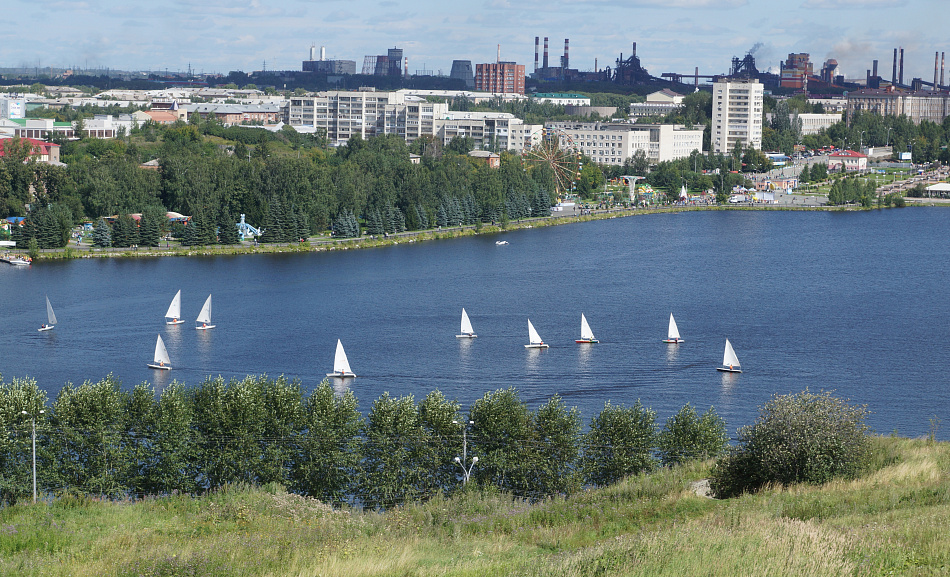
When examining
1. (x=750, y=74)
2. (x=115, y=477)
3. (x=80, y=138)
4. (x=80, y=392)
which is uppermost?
(x=750, y=74)

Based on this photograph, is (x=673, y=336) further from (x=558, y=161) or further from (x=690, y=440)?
(x=558, y=161)

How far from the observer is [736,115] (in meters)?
35.9

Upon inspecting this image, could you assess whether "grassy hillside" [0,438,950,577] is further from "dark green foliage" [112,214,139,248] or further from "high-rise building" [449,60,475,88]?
"high-rise building" [449,60,475,88]

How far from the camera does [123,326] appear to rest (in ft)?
39.5

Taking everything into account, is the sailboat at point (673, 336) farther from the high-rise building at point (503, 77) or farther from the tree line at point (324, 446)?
the high-rise building at point (503, 77)

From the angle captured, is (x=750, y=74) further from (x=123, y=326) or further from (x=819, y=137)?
(x=123, y=326)

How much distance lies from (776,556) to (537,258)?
565 inches

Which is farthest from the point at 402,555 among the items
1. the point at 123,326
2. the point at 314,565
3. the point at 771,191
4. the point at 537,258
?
the point at 771,191

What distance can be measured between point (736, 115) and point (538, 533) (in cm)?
3299

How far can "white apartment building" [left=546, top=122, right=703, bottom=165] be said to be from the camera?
104ft

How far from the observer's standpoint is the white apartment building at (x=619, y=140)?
104ft

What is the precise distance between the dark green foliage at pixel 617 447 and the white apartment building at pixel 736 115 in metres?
29.4

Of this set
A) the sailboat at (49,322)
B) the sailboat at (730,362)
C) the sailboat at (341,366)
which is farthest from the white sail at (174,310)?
the sailboat at (730,362)

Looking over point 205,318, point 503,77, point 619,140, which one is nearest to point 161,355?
point 205,318
